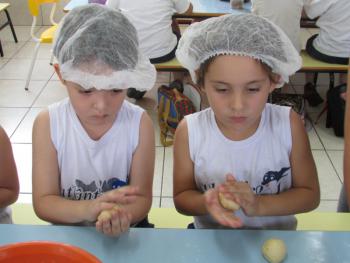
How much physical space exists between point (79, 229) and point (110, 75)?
382 millimetres

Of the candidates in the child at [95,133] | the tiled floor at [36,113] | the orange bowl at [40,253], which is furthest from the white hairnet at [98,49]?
the tiled floor at [36,113]

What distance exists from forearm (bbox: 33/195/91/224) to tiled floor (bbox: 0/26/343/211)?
1.05 metres

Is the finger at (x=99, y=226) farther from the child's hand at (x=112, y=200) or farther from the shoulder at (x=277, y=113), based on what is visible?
the shoulder at (x=277, y=113)

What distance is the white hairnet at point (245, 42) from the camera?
0.96m

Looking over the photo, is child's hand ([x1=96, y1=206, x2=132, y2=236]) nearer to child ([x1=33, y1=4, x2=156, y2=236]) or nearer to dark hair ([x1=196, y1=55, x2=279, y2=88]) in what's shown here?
child ([x1=33, y1=4, x2=156, y2=236])

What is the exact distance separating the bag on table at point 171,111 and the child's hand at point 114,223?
174cm

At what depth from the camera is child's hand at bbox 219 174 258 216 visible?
0.82 meters

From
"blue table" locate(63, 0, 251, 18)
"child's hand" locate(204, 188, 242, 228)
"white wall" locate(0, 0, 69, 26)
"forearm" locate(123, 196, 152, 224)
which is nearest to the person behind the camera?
"child's hand" locate(204, 188, 242, 228)

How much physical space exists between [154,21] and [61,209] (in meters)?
1.78

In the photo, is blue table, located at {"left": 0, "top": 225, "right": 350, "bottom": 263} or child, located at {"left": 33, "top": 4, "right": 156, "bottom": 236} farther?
child, located at {"left": 33, "top": 4, "right": 156, "bottom": 236}

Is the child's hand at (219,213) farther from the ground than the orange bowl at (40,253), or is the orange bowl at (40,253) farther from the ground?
the orange bowl at (40,253)

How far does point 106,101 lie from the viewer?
0.96 meters

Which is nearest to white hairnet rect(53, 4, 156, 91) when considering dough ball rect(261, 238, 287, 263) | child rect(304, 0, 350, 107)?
dough ball rect(261, 238, 287, 263)

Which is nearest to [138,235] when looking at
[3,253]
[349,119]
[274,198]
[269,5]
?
[3,253]
